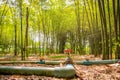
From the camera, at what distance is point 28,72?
5062mm

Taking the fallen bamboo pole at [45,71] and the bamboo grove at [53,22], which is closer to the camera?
the fallen bamboo pole at [45,71]

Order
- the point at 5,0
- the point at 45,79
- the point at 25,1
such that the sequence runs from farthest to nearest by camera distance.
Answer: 1. the point at 25,1
2. the point at 5,0
3. the point at 45,79

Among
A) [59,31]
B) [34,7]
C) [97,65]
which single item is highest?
[34,7]

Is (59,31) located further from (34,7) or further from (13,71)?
(13,71)

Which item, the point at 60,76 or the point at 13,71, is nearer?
the point at 60,76

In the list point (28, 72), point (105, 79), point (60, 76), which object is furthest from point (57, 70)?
point (105, 79)

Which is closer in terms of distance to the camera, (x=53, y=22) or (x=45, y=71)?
(x=45, y=71)

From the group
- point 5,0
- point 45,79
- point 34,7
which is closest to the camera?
point 45,79

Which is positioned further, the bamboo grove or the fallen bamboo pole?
the bamboo grove

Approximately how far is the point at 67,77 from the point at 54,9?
1827cm

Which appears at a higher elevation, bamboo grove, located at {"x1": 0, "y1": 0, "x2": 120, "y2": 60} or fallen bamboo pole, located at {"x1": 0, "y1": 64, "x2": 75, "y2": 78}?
bamboo grove, located at {"x1": 0, "y1": 0, "x2": 120, "y2": 60}

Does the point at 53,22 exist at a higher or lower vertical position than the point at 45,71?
higher

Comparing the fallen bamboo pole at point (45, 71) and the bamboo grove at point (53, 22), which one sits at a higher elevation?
the bamboo grove at point (53, 22)

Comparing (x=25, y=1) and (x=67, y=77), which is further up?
(x=25, y=1)
